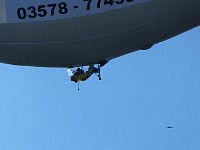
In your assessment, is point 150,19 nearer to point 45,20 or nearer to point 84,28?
point 84,28

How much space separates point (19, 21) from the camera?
26672 millimetres

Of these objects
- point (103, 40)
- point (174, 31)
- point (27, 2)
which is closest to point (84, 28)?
point (103, 40)

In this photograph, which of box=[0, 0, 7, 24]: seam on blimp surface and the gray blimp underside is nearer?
the gray blimp underside

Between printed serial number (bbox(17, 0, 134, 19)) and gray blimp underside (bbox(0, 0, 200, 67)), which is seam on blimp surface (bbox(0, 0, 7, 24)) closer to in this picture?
gray blimp underside (bbox(0, 0, 200, 67))

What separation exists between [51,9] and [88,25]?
86.3 inches

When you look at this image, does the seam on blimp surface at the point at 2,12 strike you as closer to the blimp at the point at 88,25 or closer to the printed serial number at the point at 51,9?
the blimp at the point at 88,25

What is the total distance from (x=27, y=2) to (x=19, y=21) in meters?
1.16

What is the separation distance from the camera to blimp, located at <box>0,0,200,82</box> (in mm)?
26047

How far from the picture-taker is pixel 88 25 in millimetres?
26156

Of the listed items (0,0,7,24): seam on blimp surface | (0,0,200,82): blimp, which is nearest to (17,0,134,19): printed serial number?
(0,0,200,82): blimp

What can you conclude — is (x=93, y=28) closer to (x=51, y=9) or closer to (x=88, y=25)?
(x=88, y=25)

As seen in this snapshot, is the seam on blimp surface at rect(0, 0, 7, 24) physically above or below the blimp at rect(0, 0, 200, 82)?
above

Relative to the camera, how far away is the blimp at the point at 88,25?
2605 cm

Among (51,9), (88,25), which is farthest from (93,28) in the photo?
(51,9)
